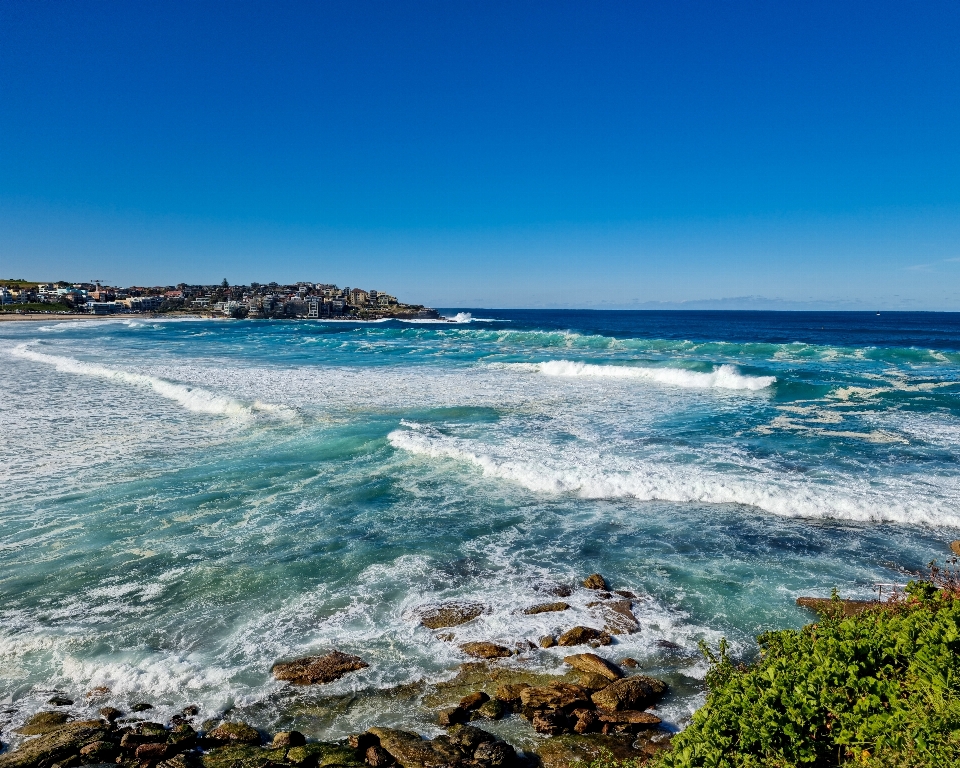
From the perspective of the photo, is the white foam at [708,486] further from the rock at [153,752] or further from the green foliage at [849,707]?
the rock at [153,752]

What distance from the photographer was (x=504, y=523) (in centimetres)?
1080

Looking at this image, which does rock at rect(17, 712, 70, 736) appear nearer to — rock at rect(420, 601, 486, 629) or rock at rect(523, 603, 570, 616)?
rock at rect(420, 601, 486, 629)

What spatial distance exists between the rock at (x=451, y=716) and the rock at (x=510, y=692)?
399 mm

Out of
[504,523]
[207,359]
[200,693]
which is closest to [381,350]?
[207,359]

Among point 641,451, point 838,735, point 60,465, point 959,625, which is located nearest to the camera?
point 838,735

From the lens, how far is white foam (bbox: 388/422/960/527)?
1109 centimetres

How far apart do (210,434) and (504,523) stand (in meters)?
10.9

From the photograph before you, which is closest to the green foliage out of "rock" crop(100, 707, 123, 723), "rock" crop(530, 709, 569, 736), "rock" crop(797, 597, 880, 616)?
"rock" crop(530, 709, 569, 736)

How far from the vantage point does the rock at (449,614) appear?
24.3 ft

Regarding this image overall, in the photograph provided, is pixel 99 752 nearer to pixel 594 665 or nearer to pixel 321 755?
pixel 321 755

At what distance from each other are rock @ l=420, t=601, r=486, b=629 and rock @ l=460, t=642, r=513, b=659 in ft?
1.80

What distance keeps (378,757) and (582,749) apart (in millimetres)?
1836

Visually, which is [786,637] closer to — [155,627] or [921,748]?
[921,748]

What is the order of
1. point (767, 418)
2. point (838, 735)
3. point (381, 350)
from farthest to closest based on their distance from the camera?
point (381, 350), point (767, 418), point (838, 735)
